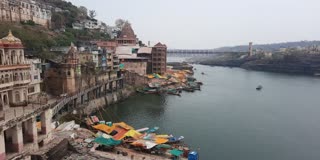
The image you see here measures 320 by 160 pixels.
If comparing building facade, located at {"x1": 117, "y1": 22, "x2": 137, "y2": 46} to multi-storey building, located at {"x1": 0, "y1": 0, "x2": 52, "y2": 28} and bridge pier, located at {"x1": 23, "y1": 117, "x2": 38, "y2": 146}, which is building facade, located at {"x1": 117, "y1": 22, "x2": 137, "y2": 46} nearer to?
multi-storey building, located at {"x1": 0, "y1": 0, "x2": 52, "y2": 28}

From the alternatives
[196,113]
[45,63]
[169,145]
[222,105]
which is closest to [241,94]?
[222,105]

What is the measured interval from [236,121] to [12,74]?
34600mm

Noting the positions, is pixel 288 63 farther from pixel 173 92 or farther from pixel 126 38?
pixel 173 92

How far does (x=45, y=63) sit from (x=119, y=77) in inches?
802

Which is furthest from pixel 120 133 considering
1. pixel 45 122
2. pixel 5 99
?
pixel 5 99

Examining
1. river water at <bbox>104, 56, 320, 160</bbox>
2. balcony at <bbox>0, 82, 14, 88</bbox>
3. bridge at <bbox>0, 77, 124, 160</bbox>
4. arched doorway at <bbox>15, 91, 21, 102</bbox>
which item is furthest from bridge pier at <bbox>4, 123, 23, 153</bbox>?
river water at <bbox>104, 56, 320, 160</bbox>

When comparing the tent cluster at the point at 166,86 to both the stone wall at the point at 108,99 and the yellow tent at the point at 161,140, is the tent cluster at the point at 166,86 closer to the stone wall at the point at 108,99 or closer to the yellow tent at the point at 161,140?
the stone wall at the point at 108,99

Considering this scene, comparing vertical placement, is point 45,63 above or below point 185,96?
above

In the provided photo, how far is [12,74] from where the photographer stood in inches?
937

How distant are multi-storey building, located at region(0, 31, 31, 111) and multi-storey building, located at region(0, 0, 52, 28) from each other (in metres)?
39.9

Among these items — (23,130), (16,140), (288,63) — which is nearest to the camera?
(16,140)

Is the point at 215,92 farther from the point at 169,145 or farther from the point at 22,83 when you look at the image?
the point at 22,83

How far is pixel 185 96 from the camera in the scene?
63.1 meters

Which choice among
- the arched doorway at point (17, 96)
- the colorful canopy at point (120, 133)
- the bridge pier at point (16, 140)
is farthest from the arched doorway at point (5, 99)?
the colorful canopy at point (120, 133)
